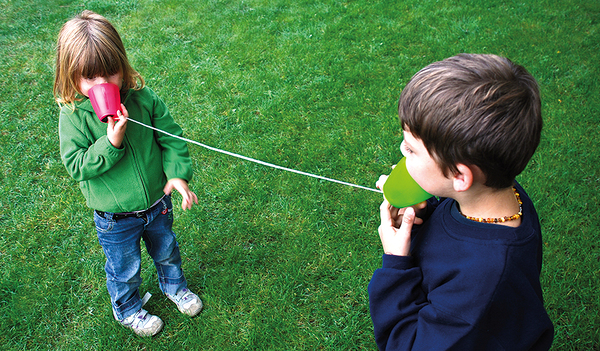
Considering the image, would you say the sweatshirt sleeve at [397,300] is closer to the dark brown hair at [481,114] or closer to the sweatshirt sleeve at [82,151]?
the dark brown hair at [481,114]

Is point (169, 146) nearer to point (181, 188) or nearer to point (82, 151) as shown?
point (181, 188)

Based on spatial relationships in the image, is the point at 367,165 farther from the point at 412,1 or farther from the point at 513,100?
the point at 412,1

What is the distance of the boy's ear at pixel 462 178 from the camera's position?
117 centimetres

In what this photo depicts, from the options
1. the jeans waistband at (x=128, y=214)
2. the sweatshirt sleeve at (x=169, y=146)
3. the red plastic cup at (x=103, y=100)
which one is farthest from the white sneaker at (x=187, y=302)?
the red plastic cup at (x=103, y=100)

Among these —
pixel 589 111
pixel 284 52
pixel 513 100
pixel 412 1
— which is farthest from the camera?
pixel 412 1

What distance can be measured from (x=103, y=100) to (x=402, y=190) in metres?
1.29

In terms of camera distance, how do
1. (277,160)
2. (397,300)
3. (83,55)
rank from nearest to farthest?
(397,300), (83,55), (277,160)

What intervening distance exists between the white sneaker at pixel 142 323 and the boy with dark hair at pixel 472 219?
1634 millimetres

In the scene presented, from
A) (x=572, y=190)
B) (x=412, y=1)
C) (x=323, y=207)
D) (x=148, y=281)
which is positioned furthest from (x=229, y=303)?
(x=412, y=1)

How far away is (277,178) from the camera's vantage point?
11.0ft

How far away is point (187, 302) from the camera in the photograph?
8.31 ft

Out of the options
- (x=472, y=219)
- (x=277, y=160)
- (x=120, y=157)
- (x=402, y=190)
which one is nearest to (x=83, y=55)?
(x=120, y=157)

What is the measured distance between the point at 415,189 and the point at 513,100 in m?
0.43

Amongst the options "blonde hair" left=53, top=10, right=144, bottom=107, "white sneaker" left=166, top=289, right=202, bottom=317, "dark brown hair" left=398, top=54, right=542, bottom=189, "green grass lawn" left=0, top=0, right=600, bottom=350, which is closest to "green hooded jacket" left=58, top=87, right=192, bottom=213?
"blonde hair" left=53, top=10, right=144, bottom=107
